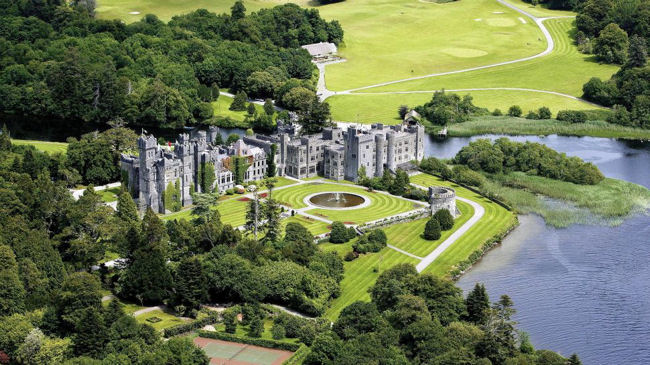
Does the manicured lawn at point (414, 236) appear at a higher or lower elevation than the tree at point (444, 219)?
lower

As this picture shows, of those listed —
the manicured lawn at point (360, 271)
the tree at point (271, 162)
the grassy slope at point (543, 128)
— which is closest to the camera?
the manicured lawn at point (360, 271)

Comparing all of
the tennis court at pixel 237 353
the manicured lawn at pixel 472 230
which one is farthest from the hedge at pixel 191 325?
the manicured lawn at pixel 472 230

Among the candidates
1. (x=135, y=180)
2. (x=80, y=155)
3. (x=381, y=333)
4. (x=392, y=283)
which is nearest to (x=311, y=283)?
(x=392, y=283)

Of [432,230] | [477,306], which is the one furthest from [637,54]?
[477,306]

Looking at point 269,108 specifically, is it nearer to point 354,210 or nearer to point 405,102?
point 405,102

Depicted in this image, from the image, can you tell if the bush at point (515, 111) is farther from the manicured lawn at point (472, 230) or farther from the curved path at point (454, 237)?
the curved path at point (454, 237)

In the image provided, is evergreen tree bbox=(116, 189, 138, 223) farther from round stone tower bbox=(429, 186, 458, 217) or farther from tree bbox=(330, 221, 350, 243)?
round stone tower bbox=(429, 186, 458, 217)
